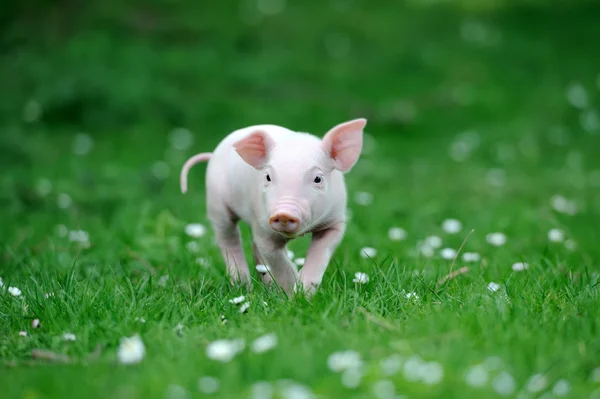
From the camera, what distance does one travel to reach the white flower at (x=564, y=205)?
670 centimetres

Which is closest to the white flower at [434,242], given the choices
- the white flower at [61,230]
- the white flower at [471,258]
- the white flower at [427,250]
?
the white flower at [427,250]

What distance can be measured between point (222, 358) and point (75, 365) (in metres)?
0.57

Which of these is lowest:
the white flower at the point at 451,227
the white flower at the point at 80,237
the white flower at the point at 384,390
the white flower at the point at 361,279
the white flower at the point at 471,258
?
the white flower at the point at 80,237

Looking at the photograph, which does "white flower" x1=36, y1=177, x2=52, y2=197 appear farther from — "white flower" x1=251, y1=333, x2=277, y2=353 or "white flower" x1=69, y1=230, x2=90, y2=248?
"white flower" x1=251, y1=333, x2=277, y2=353

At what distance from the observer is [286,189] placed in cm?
330

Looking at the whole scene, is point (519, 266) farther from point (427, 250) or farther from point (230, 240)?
point (230, 240)

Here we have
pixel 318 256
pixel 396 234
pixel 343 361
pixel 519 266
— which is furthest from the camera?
pixel 396 234

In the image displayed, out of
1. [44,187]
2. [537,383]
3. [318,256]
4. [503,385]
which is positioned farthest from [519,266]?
[44,187]

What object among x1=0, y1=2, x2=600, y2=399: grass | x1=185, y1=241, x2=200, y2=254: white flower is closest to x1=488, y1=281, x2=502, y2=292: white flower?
x1=0, y1=2, x2=600, y2=399: grass

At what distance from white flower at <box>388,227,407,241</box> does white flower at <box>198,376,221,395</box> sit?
10.3 ft

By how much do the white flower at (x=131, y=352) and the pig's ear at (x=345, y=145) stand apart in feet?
4.14

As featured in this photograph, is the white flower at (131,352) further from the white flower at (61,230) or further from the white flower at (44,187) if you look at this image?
the white flower at (44,187)

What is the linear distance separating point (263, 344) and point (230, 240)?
4.73ft

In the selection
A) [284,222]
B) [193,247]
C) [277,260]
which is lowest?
[193,247]
